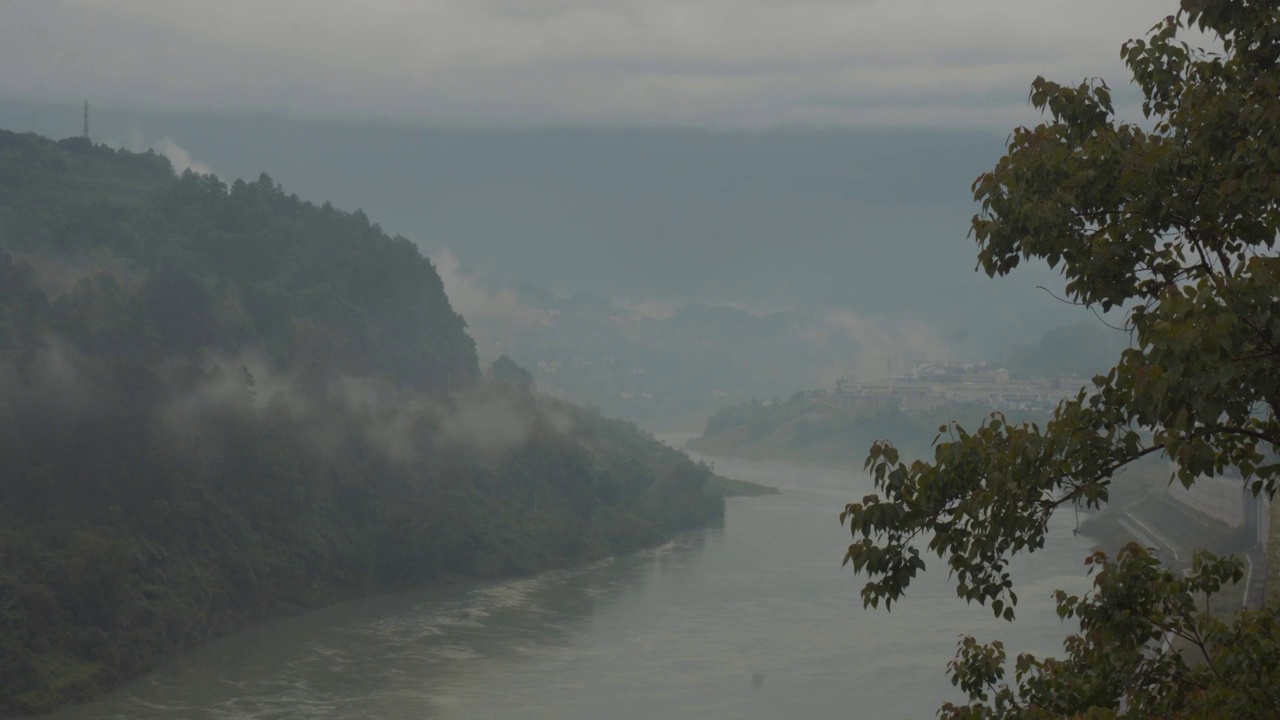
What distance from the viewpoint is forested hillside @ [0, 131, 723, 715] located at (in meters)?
24.9

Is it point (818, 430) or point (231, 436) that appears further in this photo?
point (818, 430)

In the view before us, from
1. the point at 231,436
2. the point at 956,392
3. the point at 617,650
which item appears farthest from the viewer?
the point at 956,392

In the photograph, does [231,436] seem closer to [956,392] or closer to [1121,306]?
[1121,306]

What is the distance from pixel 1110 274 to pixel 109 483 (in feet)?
84.6

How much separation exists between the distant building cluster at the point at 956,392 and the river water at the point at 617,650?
139 ft

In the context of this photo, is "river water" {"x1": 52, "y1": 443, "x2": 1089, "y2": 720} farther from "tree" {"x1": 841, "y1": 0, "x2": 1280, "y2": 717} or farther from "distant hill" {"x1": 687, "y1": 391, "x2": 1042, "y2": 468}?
"distant hill" {"x1": 687, "y1": 391, "x2": 1042, "y2": 468}

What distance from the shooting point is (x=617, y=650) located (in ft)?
80.8

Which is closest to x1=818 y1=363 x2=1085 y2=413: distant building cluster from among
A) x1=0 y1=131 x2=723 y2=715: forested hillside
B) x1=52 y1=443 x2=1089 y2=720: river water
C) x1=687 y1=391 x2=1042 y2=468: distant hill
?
x1=687 y1=391 x2=1042 y2=468: distant hill

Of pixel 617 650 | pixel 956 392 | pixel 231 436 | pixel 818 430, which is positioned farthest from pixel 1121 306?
pixel 956 392

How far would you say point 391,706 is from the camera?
67.1 ft

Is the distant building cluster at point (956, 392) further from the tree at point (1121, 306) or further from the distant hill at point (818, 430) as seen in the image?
the tree at point (1121, 306)

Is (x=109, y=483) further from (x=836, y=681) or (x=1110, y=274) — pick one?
(x=1110, y=274)

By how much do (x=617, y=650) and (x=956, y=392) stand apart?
6078 centimetres

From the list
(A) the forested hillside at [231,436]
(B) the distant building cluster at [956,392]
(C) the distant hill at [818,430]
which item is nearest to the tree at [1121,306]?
(A) the forested hillside at [231,436]
